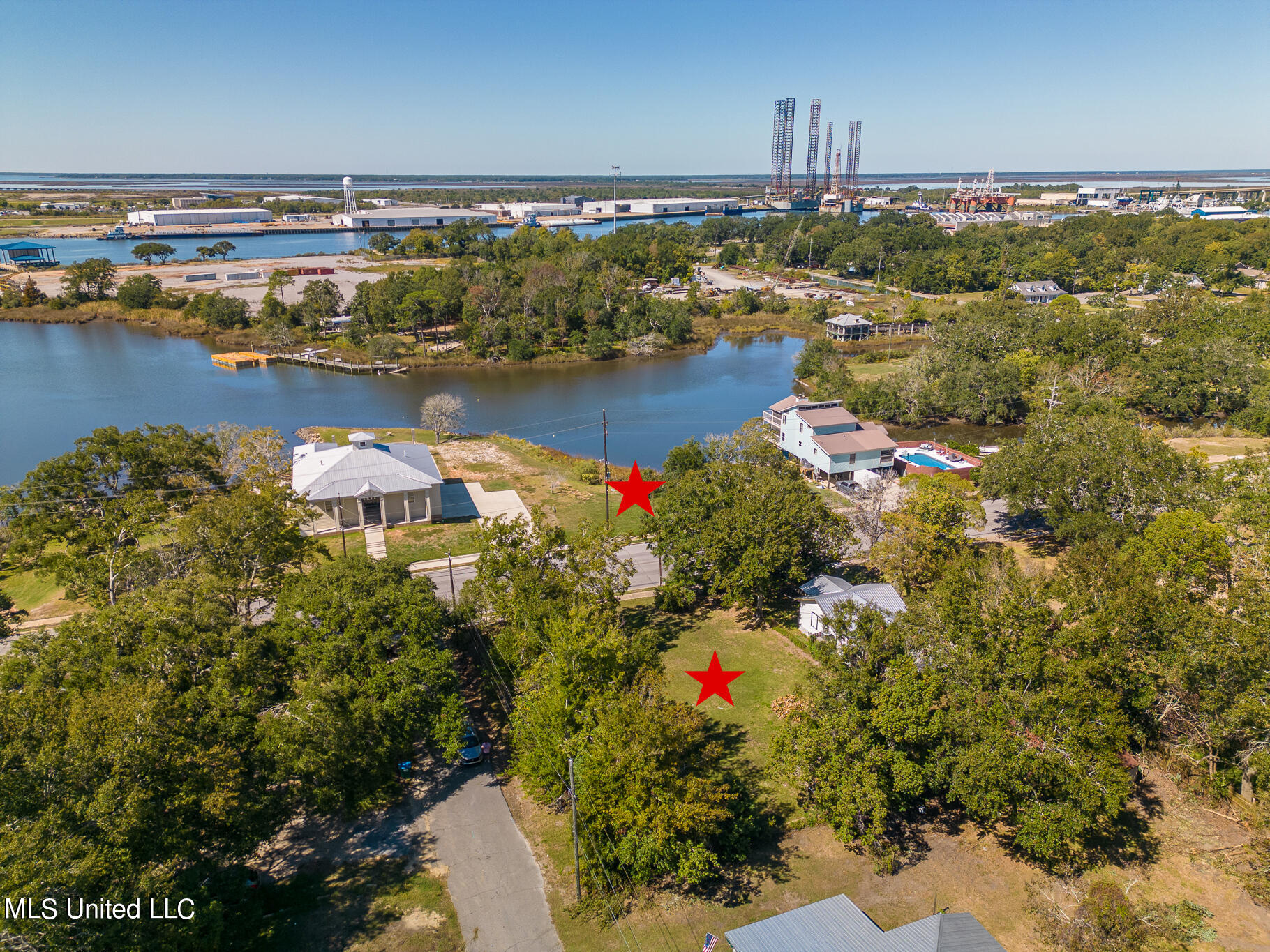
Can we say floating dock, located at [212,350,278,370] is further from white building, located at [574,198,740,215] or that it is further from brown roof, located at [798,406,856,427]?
white building, located at [574,198,740,215]

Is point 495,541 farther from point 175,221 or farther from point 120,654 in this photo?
point 175,221

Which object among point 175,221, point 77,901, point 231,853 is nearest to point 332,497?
point 231,853

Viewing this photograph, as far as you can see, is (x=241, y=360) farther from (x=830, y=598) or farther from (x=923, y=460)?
(x=830, y=598)

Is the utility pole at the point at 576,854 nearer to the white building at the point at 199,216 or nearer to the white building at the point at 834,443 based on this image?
the white building at the point at 834,443

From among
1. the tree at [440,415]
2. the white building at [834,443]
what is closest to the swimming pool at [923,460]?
the white building at [834,443]

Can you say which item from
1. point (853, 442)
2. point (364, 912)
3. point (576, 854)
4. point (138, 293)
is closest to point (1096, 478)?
point (853, 442)

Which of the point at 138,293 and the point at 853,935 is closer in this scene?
the point at 853,935

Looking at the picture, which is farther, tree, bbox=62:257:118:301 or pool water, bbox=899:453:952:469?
tree, bbox=62:257:118:301

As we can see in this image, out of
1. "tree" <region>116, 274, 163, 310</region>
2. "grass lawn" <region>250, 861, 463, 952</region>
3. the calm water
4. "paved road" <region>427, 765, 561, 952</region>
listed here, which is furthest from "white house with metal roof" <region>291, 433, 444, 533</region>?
"tree" <region>116, 274, 163, 310</region>
